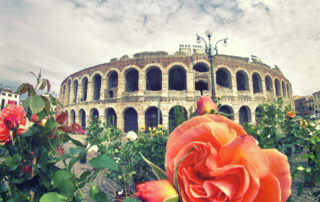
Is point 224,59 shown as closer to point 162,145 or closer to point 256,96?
point 256,96

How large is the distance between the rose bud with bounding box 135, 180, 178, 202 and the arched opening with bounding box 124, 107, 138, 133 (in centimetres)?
1567

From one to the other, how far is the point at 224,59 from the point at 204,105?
1773 cm

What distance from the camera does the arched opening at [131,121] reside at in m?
15.8

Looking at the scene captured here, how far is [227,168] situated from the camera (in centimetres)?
45

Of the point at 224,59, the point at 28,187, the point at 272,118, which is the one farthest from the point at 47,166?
the point at 224,59

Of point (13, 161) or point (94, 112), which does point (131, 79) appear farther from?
point (13, 161)

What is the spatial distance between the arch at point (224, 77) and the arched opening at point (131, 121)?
11.1 meters

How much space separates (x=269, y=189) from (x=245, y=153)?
0.38 ft

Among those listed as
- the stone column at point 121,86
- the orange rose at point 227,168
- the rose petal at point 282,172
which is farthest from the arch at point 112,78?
the rose petal at point 282,172

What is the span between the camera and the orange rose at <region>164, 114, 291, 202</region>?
0.43 m

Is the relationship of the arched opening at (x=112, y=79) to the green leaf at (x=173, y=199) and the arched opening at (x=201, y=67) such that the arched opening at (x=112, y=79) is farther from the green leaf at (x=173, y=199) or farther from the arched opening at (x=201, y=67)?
the green leaf at (x=173, y=199)

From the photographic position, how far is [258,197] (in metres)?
0.46

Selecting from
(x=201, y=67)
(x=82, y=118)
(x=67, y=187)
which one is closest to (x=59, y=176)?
(x=67, y=187)

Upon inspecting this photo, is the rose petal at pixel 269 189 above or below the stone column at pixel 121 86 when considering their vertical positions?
below
